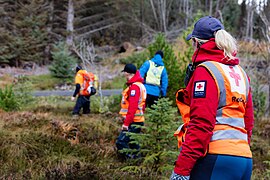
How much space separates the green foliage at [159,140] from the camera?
18.4 feet

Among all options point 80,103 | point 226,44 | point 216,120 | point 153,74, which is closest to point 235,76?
point 226,44

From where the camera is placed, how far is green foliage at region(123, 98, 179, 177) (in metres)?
5.61

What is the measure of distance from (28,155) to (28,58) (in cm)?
2543

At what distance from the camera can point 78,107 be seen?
37.5 ft

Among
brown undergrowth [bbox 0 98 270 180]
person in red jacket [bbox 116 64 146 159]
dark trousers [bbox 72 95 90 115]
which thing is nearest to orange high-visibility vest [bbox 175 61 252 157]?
brown undergrowth [bbox 0 98 270 180]

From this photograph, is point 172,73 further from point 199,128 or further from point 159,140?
point 199,128

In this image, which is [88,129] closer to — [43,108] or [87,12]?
[43,108]

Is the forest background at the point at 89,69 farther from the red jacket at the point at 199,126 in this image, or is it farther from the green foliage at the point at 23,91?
the red jacket at the point at 199,126

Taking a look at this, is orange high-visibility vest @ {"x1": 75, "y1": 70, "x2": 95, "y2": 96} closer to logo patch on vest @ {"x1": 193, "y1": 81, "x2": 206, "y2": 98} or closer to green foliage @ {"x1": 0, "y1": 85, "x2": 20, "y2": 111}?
green foliage @ {"x1": 0, "y1": 85, "x2": 20, "y2": 111}

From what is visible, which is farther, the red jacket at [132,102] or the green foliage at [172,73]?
the green foliage at [172,73]

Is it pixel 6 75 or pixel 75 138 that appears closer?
pixel 75 138

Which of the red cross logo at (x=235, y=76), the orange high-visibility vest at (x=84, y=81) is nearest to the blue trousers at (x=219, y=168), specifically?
the red cross logo at (x=235, y=76)

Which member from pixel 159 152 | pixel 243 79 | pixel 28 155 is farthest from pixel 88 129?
pixel 243 79

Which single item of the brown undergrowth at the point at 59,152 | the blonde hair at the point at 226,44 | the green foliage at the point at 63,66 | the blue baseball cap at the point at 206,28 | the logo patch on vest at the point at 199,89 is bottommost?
the brown undergrowth at the point at 59,152
